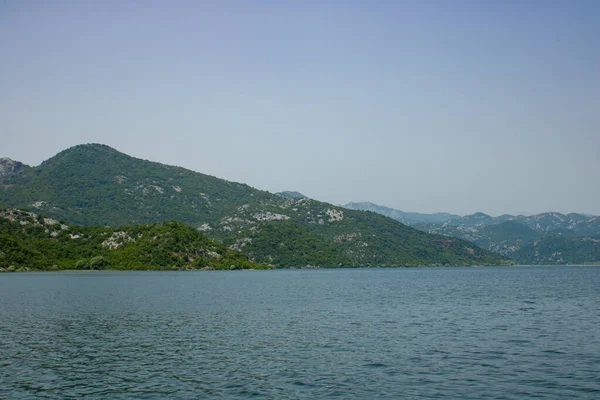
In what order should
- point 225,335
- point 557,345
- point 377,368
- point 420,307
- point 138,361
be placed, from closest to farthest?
point 377,368 → point 138,361 → point 557,345 → point 225,335 → point 420,307

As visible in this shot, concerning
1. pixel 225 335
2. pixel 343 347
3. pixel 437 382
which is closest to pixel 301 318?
pixel 225 335

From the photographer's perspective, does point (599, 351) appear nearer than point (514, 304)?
Yes

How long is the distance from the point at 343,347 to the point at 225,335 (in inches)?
567

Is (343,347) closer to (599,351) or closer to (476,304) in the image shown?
(599,351)

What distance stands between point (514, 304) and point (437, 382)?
59968mm

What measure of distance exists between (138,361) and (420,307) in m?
52.2

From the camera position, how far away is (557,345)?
48.7 meters

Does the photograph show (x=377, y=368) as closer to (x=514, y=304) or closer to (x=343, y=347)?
(x=343, y=347)

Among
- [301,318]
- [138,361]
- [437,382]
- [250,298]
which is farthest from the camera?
[250,298]

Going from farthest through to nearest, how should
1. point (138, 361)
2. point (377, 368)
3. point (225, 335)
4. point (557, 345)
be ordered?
1. point (225, 335)
2. point (557, 345)
3. point (138, 361)
4. point (377, 368)

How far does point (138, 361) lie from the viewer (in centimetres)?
4331

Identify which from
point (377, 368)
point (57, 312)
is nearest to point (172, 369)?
point (377, 368)

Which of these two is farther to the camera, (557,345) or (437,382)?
(557,345)

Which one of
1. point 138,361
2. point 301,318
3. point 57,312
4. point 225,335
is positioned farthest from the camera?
point 57,312
